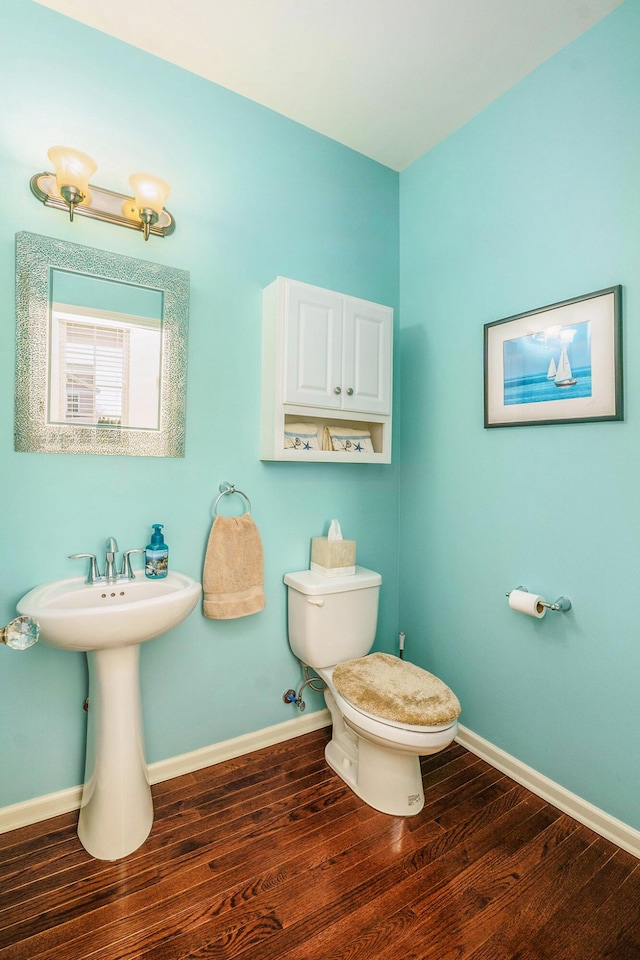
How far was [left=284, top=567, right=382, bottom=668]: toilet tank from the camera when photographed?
73.4 inches

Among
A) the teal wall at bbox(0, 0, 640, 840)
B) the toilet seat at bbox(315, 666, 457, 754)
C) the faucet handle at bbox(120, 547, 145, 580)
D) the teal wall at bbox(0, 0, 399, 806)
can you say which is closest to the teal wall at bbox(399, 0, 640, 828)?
the teal wall at bbox(0, 0, 640, 840)

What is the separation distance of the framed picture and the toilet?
0.92 m

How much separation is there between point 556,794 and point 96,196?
2608 millimetres

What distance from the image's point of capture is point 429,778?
70.8 inches

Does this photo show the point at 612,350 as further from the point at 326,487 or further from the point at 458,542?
the point at 326,487

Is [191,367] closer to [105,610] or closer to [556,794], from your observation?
[105,610]

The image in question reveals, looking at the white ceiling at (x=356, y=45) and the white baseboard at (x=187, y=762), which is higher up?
the white ceiling at (x=356, y=45)

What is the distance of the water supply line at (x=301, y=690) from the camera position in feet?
6.63

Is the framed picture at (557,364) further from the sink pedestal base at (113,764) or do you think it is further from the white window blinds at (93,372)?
the sink pedestal base at (113,764)

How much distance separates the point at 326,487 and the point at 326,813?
1.24 m

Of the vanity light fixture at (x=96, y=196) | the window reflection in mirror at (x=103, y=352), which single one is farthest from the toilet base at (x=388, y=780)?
the vanity light fixture at (x=96, y=196)

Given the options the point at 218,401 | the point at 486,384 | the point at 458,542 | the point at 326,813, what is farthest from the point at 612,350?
the point at 326,813

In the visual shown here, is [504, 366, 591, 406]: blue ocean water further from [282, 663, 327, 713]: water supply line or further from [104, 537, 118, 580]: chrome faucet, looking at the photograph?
Answer: [104, 537, 118, 580]: chrome faucet

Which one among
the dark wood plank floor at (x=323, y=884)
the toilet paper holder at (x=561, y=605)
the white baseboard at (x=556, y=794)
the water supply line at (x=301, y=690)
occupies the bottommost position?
the dark wood plank floor at (x=323, y=884)
